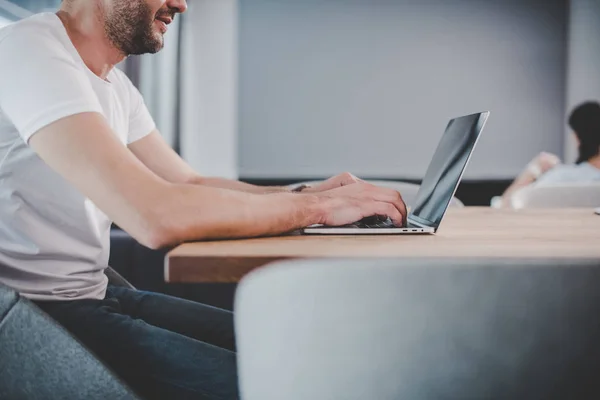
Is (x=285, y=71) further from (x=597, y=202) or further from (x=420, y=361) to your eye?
(x=420, y=361)

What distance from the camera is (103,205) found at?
3.08ft

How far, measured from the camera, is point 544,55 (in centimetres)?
664

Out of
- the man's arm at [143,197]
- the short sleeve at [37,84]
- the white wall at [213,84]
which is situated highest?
the short sleeve at [37,84]

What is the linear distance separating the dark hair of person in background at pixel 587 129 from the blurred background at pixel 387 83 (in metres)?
2.69

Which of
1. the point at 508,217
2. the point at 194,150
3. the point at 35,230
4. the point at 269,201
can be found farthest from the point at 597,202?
the point at 194,150

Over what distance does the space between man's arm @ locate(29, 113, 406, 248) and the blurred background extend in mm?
5594

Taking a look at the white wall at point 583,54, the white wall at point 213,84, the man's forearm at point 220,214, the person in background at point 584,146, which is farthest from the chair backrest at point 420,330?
the white wall at point 583,54

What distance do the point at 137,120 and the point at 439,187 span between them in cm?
85

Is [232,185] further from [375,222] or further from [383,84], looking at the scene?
[383,84]

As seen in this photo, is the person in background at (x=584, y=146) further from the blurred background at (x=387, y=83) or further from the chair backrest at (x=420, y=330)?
the chair backrest at (x=420, y=330)

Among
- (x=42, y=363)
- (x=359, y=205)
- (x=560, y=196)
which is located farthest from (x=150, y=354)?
(x=560, y=196)

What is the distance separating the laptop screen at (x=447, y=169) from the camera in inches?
45.5

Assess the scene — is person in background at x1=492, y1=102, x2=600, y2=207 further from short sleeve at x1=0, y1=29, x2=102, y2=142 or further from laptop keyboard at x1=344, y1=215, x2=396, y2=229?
short sleeve at x1=0, y1=29, x2=102, y2=142

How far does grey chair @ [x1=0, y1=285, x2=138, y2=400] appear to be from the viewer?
37.2 inches
